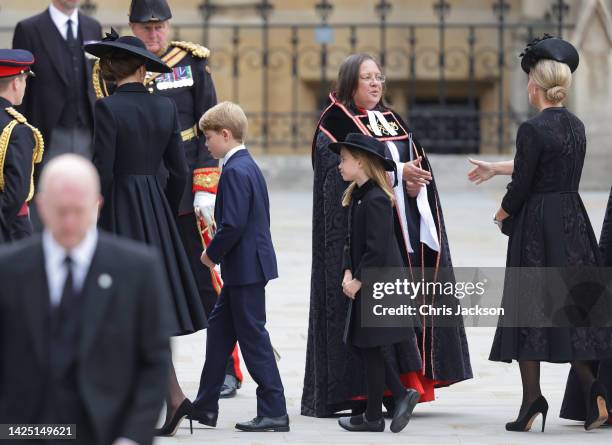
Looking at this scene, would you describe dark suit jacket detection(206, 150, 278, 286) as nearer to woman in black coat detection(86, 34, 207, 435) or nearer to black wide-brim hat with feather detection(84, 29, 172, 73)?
woman in black coat detection(86, 34, 207, 435)

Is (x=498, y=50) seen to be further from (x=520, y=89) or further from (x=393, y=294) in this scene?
(x=393, y=294)

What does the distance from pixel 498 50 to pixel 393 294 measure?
10733mm

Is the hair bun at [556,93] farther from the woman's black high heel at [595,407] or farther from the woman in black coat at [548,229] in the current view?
the woman's black high heel at [595,407]

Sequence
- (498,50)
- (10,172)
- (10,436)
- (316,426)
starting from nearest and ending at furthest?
(10,436) → (10,172) → (316,426) → (498,50)

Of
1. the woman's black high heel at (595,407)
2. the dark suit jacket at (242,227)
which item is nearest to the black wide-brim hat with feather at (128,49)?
the dark suit jacket at (242,227)

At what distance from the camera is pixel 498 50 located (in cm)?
1752

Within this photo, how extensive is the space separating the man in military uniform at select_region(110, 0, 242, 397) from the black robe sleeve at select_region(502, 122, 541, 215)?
4.99 ft

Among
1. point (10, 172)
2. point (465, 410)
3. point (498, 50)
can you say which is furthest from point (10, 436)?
point (498, 50)

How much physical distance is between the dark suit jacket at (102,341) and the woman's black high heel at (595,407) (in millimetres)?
3428

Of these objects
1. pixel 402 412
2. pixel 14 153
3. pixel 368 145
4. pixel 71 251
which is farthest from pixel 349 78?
pixel 71 251

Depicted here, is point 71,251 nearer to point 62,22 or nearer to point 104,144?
point 104,144

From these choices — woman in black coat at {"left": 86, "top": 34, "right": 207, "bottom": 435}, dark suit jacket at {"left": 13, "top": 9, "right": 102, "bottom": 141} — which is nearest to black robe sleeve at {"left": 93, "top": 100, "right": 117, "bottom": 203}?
woman in black coat at {"left": 86, "top": 34, "right": 207, "bottom": 435}

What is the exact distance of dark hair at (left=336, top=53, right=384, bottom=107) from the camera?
7637mm

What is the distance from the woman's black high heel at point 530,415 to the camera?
720 cm
